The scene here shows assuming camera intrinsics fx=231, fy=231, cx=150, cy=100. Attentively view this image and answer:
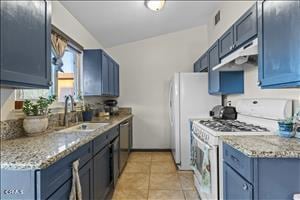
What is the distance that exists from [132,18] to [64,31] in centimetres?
132

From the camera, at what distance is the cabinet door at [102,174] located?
221 centimetres

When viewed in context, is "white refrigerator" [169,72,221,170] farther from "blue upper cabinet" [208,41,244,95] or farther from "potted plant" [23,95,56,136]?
"potted plant" [23,95,56,136]

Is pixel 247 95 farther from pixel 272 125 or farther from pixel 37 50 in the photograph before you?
pixel 37 50

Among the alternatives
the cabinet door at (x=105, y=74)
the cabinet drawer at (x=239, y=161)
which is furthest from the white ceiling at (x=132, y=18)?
the cabinet drawer at (x=239, y=161)

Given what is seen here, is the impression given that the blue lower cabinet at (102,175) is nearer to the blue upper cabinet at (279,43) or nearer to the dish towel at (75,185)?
the dish towel at (75,185)

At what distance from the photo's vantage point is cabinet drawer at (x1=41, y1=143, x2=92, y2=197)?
3.95 feet

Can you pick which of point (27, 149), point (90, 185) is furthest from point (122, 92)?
point (27, 149)

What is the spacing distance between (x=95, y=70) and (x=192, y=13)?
2148 mm

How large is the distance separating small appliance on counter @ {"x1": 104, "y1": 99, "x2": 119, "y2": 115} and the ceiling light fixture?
2.32 meters

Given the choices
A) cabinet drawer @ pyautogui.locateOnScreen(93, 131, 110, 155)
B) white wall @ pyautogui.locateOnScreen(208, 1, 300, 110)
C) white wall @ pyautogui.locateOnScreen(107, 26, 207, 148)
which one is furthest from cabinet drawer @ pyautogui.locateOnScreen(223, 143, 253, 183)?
white wall @ pyautogui.locateOnScreen(107, 26, 207, 148)

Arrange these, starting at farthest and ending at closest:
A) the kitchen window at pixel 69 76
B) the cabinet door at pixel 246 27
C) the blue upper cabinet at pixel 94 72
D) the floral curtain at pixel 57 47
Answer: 1. the blue upper cabinet at pixel 94 72
2. the kitchen window at pixel 69 76
3. the floral curtain at pixel 57 47
4. the cabinet door at pixel 246 27

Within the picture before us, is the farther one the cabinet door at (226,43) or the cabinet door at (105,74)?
the cabinet door at (105,74)

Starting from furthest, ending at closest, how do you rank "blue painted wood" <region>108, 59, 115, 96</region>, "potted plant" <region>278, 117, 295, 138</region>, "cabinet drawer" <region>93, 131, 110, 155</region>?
"blue painted wood" <region>108, 59, 115, 96</region>, "cabinet drawer" <region>93, 131, 110, 155</region>, "potted plant" <region>278, 117, 295, 138</region>

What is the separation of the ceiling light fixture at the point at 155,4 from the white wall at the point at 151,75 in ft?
6.03
